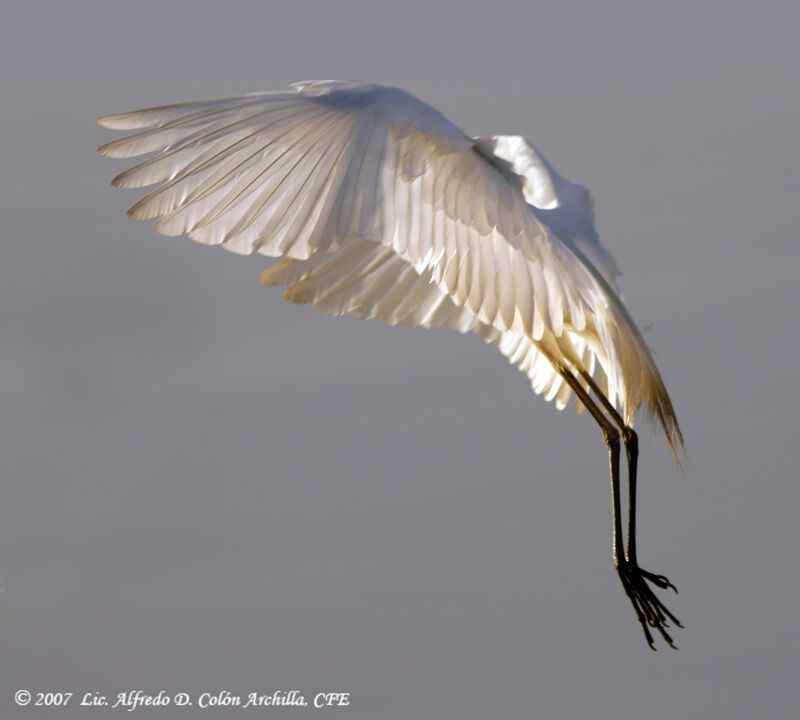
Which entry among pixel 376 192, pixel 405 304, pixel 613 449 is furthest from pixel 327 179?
pixel 613 449

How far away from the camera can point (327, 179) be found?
2568mm

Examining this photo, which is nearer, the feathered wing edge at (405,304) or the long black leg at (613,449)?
the feathered wing edge at (405,304)

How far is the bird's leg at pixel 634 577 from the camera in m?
3.50

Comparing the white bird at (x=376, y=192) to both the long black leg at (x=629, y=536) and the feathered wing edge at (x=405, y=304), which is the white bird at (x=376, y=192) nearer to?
the feathered wing edge at (x=405, y=304)

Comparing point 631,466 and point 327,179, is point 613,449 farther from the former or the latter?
point 327,179

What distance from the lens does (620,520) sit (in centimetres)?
352

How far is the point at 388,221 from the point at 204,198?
373 millimetres

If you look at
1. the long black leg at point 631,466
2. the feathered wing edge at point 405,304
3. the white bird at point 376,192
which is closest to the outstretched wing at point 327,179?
the white bird at point 376,192

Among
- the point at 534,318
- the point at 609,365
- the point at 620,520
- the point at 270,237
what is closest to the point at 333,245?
the point at 270,237

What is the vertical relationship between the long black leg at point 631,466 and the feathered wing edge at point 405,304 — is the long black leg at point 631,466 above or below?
below

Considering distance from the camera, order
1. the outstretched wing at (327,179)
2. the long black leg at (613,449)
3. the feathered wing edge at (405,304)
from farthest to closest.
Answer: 1. the long black leg at (613,449)
2. the feathered wing edge at (405,304)
3. the outstretched wing at (327,179)

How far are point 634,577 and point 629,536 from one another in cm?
12

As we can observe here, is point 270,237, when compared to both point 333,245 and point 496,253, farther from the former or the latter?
point 496,253

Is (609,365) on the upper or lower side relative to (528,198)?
lower
